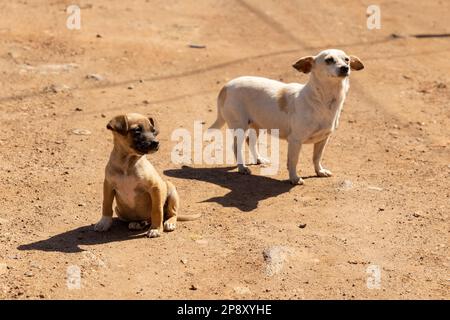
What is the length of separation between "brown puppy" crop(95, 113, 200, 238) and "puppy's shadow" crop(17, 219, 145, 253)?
0.25 feet

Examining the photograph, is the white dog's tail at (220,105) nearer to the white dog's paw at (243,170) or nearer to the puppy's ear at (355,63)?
the white dog's paw at (243,170)

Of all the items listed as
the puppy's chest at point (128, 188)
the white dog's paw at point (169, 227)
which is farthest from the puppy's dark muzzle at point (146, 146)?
the white dog's paw at point (169, 227)

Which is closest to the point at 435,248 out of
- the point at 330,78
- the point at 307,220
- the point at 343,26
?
the point at 307,220

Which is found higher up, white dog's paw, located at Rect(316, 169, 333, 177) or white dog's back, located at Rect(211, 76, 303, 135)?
white dog's back, located at Rect(211, 76, 303, 135)

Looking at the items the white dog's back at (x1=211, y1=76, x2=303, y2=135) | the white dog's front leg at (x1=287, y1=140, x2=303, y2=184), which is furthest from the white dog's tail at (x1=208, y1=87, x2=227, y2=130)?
the white dog's front leg at (x1=287, y1=140, x2=303, y2=184)

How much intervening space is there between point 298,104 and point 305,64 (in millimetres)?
420

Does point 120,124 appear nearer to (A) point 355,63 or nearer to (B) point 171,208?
(B) point 171,208

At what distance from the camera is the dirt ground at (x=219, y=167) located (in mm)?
6508

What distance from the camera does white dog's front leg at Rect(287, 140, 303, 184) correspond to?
8.70m

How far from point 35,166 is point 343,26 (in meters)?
7.78

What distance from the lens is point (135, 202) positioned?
7.18m

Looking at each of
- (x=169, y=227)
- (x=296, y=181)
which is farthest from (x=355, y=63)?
(x=169, y=227)

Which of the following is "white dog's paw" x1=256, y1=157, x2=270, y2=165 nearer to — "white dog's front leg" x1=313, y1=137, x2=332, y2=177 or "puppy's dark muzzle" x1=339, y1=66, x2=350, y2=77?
"white dog's front leg" x1=313, y1=137, x2=332, y2=177

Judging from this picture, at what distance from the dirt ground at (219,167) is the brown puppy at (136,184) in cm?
15
